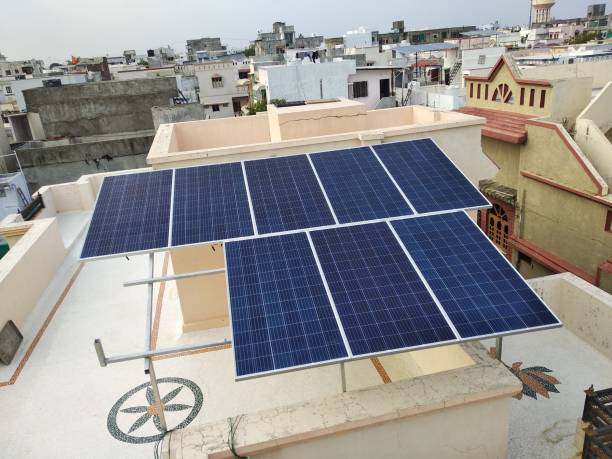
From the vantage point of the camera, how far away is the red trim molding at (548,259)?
1588 cm

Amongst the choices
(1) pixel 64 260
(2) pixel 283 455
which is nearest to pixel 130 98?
(1) pixel 64 260

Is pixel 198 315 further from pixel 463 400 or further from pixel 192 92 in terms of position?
pixel 192 92

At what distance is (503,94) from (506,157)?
3.51 meters

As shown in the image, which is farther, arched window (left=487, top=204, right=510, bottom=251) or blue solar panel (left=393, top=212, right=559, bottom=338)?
arched window (left=487, top=204, right=510, bottom=251)

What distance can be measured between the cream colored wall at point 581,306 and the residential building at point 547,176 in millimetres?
6299

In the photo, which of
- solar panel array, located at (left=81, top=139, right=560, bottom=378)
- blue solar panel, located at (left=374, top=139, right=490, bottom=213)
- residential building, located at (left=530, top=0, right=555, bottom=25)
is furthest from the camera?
residential building, located at (left=530, top=0, right=555, bottom=25)

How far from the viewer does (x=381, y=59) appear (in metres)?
60.2

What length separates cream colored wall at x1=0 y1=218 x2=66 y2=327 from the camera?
1055cm

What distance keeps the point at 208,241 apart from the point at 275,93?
35.6m

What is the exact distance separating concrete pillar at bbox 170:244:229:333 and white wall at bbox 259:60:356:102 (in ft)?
107

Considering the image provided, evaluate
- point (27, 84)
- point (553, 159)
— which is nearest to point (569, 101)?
point (553, 159)

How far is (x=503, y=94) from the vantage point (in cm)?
2091

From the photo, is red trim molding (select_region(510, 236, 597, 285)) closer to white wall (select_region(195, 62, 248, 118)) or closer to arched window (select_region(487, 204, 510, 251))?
arched window (select_region(487, 204, 510, 251))

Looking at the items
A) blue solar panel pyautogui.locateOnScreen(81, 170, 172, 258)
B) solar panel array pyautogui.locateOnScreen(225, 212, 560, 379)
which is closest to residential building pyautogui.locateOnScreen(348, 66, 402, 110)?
blue solar panel pyautogui.locateOnScreen(81, 170, 172, 258)
